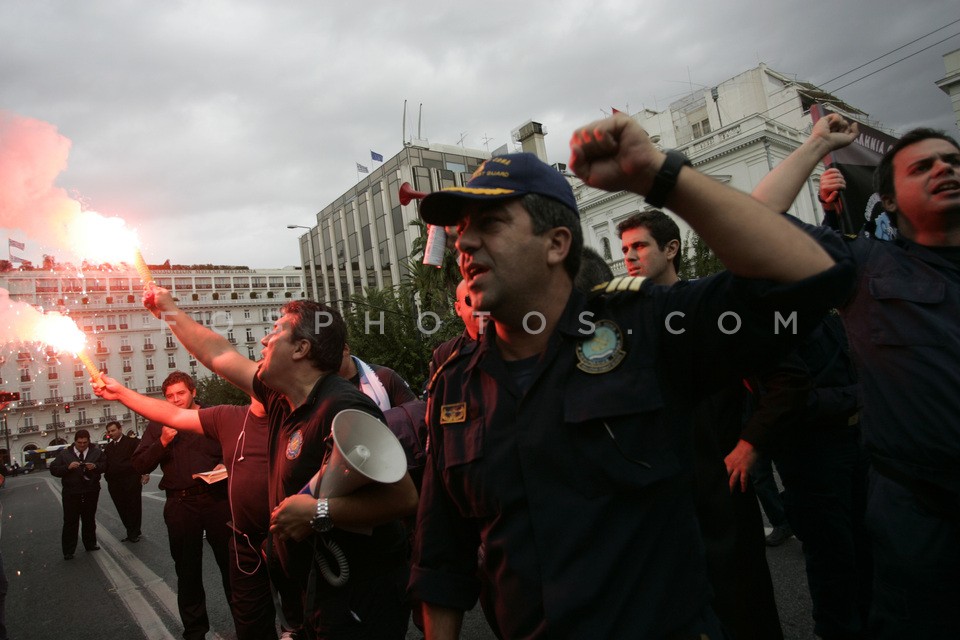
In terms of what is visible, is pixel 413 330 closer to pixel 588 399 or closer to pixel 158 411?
pixel 158 411

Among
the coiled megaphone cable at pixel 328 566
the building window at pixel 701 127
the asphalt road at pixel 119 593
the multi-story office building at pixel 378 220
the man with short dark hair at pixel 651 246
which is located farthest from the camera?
the multi-story office building at pixel 378 220

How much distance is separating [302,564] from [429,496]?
130 centimetres

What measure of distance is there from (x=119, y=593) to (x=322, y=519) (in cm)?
675

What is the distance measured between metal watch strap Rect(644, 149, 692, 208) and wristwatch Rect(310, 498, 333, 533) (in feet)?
6.18

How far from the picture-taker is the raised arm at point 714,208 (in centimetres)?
120

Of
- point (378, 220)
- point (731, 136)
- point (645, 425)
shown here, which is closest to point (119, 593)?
point (645, 425)

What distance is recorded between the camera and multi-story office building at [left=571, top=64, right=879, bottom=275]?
27.3 meters

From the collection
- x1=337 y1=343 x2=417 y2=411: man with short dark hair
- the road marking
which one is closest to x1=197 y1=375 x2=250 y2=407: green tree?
the road marking

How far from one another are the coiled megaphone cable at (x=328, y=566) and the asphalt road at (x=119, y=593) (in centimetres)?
249

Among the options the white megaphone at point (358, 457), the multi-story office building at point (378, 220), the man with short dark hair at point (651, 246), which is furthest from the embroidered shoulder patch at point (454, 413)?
the multi-story office building at point (378, 220)

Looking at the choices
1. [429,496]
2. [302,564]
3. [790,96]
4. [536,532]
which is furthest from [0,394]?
[790,96]

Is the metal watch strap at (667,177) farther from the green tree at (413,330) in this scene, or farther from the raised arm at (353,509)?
the green tree at (413,330)

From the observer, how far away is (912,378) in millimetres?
2121

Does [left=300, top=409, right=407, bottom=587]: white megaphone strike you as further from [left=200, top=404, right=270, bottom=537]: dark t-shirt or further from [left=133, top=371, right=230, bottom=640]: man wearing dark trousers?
[left=133, top=371, right=230, bottom=640]: man wearing dark trousers
